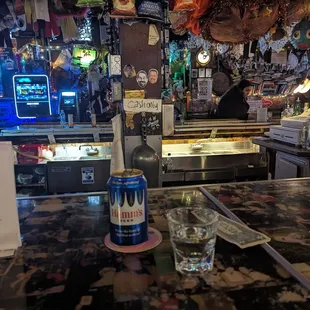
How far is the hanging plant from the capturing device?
7.79ft

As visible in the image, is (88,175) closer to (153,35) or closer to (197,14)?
(153,35)

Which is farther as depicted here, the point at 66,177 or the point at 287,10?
the point at 66,177

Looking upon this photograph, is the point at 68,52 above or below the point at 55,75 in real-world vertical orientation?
above

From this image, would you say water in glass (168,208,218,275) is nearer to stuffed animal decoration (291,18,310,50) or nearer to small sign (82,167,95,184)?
small sign (82,167,95,184)

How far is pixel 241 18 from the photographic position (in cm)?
247

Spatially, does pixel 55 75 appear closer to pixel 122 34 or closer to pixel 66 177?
pixel 66 177

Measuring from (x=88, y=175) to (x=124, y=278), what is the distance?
3.10 m

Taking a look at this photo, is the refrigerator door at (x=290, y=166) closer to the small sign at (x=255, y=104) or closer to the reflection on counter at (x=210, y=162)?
the reflection on counter at (x=210, y=162)

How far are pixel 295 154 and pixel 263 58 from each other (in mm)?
4462

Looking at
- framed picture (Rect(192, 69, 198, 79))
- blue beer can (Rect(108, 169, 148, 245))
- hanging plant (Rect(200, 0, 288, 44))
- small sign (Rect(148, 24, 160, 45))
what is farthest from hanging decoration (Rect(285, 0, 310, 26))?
framed picture (Rect(192, 69, 198, 79))

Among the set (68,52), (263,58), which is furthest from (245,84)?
(68,52)

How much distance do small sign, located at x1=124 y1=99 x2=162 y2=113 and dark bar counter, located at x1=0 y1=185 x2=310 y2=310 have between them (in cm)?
189

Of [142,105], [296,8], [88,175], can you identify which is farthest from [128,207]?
[88,175]

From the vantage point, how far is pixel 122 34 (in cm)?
280
